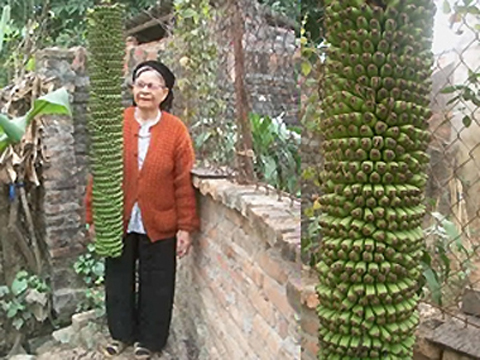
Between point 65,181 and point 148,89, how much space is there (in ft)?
4.86

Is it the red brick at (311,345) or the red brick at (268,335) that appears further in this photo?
the red brick at (268,335)

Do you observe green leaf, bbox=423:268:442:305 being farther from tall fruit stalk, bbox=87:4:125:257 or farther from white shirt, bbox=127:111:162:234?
white shirt, bbox=127:111:162:234

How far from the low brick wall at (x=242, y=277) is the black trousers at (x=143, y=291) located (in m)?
0.13

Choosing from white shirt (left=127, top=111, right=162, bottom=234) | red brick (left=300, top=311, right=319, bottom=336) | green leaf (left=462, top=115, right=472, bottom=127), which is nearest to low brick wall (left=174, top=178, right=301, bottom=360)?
red brick (left=300, top=311, right=319, bottom=336)

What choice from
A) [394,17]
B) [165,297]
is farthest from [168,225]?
[394,17]

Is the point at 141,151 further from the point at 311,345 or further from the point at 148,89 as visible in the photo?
the point at 311,345

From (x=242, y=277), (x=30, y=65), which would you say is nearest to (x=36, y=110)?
(x=242, y=277)

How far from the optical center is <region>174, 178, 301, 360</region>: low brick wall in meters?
1.29

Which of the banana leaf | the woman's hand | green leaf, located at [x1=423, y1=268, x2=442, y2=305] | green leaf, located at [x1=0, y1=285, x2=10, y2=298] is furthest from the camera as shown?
green leaf, located at [x1=0, y1=285, x2=10, y2=298]

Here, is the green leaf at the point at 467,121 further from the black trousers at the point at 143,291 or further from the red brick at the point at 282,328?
the black trousers at the point at 143,291

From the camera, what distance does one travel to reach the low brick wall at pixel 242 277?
129 centimetres

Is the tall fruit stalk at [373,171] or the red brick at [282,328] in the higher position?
the tall fruit stalk at [373,171]

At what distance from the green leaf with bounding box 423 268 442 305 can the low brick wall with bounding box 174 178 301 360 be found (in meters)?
0.33

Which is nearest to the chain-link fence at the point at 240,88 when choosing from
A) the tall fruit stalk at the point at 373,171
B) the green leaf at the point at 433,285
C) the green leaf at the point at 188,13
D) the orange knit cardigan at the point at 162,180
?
the green leaf at the point at 188,13
